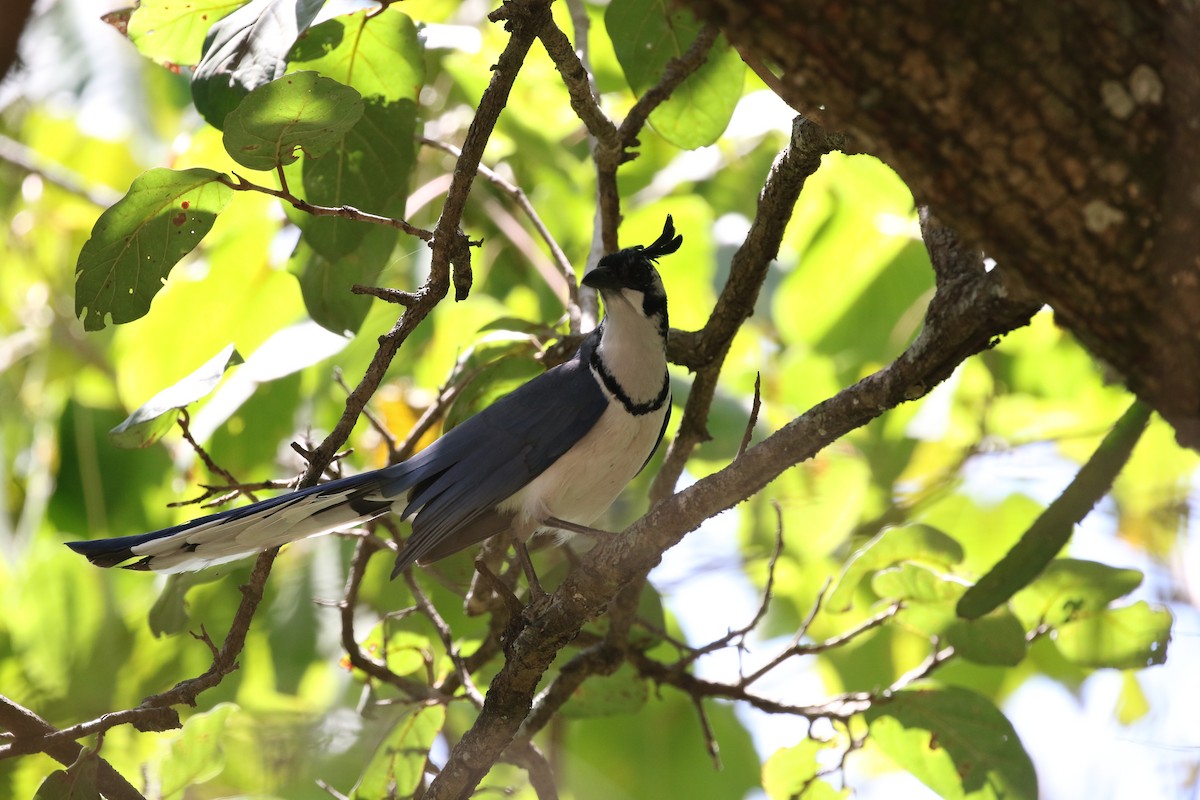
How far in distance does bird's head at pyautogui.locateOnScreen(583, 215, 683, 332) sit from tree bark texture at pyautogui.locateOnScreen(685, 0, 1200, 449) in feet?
6.21

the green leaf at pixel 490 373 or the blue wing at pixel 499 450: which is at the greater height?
the green leaf at pixel 490 373

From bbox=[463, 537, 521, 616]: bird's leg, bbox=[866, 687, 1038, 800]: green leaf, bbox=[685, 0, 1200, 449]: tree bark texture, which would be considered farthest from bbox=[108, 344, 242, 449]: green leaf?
bbox=[866, 687, 1038, 800]: green leaf

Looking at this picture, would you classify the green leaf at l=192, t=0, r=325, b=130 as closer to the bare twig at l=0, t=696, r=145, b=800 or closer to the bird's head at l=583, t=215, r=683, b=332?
the bird's head at l=583, t=215, r=683, b=332

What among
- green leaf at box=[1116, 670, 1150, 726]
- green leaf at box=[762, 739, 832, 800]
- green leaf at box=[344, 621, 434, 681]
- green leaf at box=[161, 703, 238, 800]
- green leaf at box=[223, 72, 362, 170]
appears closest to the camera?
green leaf at box=[223, 72, 362, 170]

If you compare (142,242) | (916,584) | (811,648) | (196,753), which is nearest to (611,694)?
(811,648)

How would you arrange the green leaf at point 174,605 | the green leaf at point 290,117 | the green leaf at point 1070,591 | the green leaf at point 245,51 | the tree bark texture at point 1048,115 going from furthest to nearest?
the green leaf at point 174,605
the green leaf at point 1070,591
the green leaf at point 245,51
the green leaf at point 290,117
the tree bark texture at point 1048,115

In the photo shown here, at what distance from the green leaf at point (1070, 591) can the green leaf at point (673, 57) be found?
156 cm

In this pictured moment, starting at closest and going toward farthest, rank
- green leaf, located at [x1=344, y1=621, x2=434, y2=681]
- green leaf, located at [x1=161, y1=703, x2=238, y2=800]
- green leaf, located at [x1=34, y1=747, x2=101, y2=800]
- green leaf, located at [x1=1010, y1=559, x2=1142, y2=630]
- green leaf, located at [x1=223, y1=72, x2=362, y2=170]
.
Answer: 1. green leaf, located at [x1=223, y1=72, x2=362, y2=170]
2. green leaf, located at [x1=34, y1=747, x2=101, y2=800]
3. green leaf, located at [x1=161, y1=703, x2=238, y2=800]
4. green leaf, located at [x1=1010, y1=559, x2=1142, y2=630]
5. green leaf, located at [x1=344, y1=621, x2=434, y2=681]

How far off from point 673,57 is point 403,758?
2.15 metres

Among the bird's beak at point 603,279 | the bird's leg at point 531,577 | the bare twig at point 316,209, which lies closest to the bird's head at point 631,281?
the bird's beak at point 603,279

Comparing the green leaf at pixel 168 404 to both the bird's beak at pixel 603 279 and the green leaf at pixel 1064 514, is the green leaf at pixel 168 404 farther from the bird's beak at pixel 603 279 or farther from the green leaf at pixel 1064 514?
the green leaf at pixel 1064 514

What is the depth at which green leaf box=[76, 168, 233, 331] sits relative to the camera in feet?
8.13

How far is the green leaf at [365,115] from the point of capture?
284 cm

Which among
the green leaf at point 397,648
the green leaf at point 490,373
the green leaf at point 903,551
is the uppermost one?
the green leaf at point 490,373
